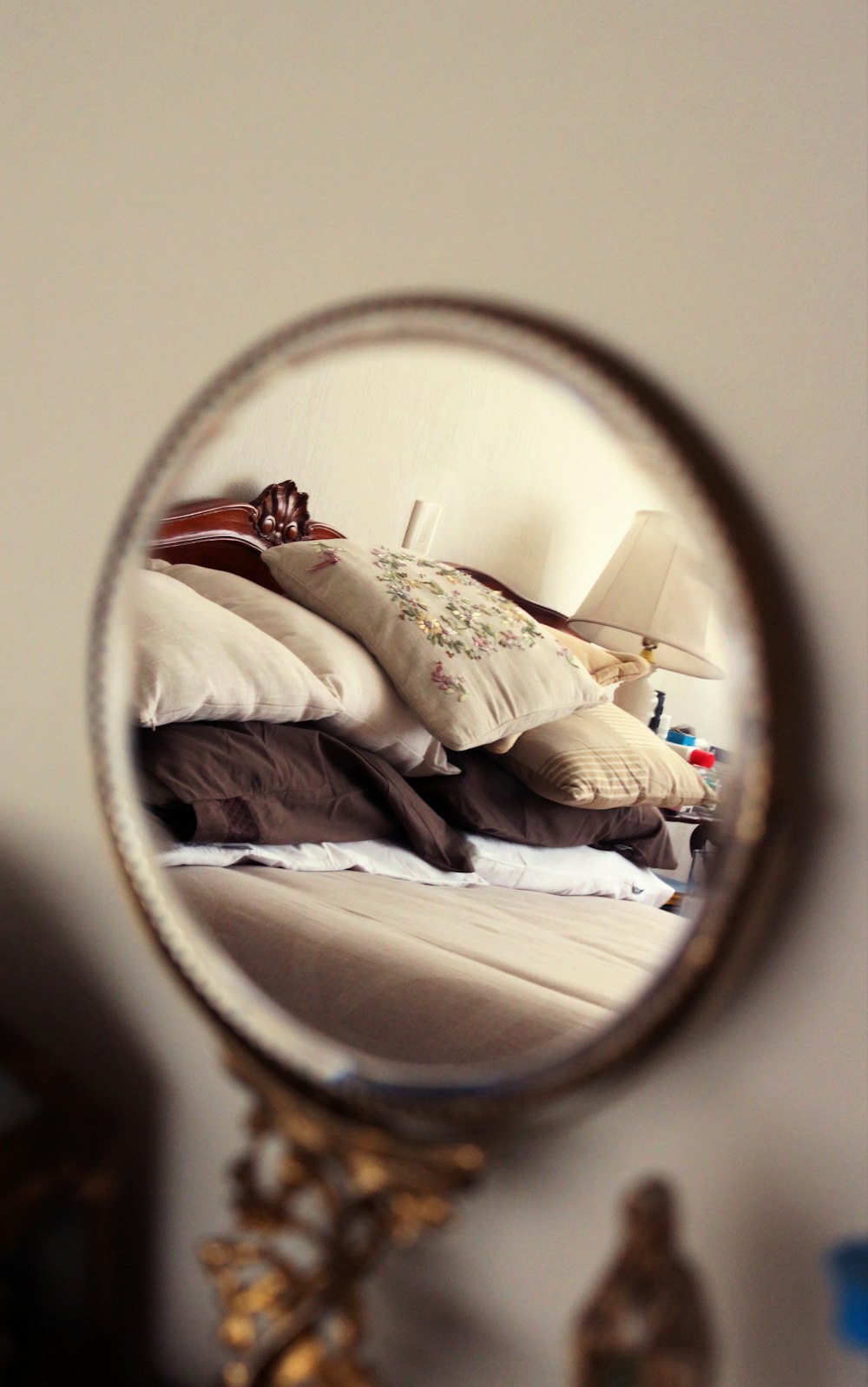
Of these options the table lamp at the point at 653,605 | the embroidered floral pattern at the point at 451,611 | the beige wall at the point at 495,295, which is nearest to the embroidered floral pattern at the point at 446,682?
the embroidered floral pattern at the point at 451,611

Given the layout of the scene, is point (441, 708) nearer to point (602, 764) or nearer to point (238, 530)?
point (602, 764)

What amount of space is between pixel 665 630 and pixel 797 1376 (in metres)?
0.39

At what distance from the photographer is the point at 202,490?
2.78 feet

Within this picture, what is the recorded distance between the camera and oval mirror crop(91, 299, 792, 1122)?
2.01 feet

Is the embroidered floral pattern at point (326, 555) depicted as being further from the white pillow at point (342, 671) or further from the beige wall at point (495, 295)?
→ the beige wall at point (495, 295)

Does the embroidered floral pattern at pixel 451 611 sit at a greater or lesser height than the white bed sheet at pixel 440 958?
greater

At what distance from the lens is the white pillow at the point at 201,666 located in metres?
0.88

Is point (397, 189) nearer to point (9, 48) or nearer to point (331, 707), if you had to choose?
point (331, 707)

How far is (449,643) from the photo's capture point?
2.52 ft

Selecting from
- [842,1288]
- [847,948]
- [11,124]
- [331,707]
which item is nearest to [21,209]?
[11,124]

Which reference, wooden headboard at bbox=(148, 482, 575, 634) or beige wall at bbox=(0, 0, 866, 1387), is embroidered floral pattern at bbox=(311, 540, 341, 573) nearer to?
wooden headboard at bbox=(148, 482, 575, 634)

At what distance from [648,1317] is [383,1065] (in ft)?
0.71

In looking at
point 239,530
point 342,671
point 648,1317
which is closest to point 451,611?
point 342,671

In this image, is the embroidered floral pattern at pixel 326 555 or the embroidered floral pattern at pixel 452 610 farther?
the embroidered floral pattern at pixel 326 555
